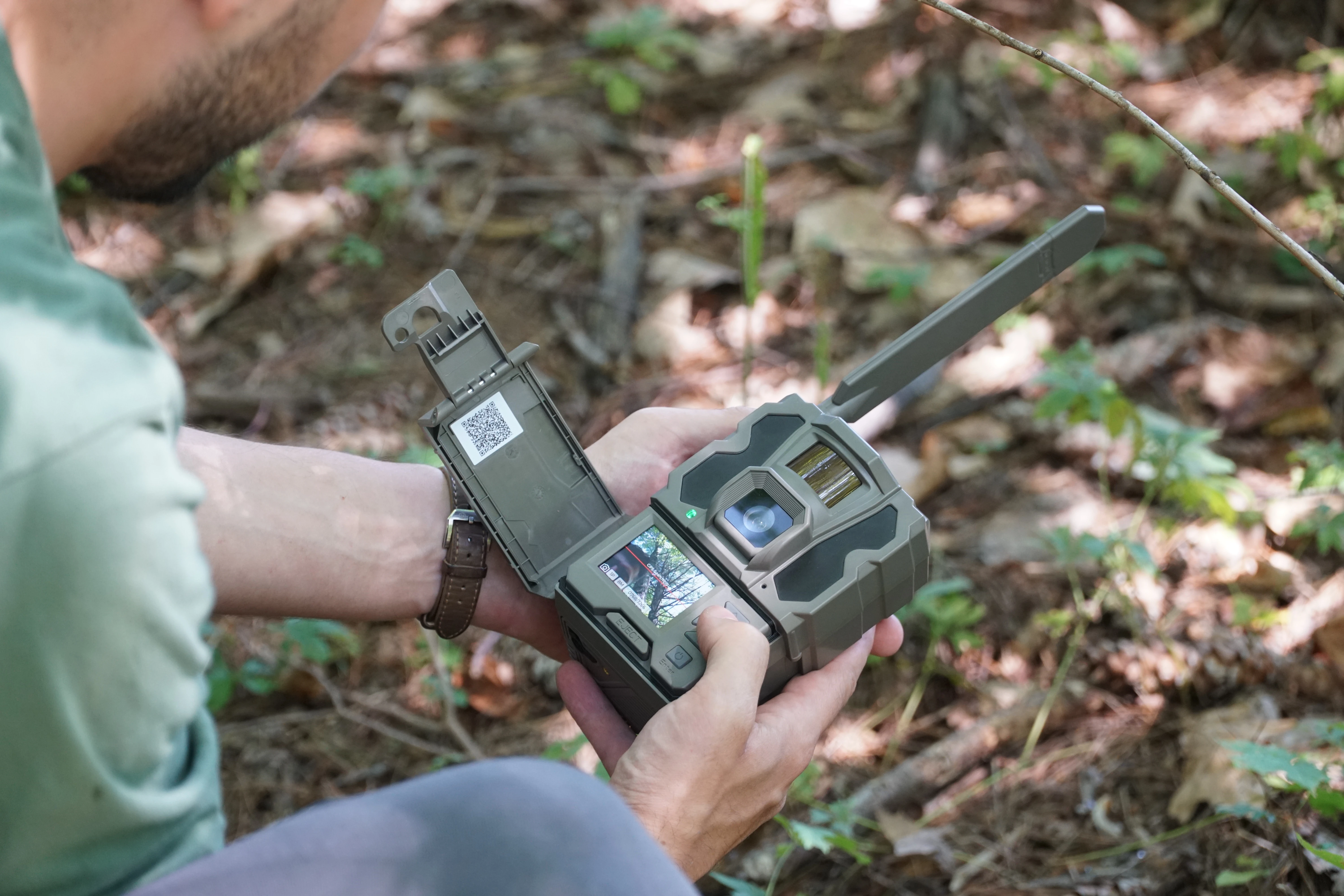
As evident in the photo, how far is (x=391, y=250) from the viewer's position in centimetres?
373

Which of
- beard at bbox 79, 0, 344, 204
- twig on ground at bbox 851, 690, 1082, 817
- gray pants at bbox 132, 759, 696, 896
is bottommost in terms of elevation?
twig on ground at bbox 851, 690, 1082, 817

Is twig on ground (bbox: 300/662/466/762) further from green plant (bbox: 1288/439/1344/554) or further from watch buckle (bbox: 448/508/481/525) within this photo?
green plant (bbox: 1288/439/1344/554)

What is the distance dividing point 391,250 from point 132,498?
290 centimetres

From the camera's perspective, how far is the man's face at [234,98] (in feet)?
4.66

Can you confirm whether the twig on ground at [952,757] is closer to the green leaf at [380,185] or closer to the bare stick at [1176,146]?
the bare stick at [1176,146]

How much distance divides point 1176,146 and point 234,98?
52.4 inches

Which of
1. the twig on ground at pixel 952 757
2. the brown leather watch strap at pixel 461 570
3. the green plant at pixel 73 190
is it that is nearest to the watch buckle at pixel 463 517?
the brown leather watch strap at pixel 461 570

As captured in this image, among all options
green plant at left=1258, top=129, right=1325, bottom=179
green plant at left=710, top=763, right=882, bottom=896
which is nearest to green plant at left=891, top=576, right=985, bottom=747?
green plant at left=710, top=763, right=882, bottom=896

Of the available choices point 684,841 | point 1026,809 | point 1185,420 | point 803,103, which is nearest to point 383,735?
point 684,841

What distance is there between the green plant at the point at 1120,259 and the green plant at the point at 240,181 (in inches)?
117

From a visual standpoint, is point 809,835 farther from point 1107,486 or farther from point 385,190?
point 385,190

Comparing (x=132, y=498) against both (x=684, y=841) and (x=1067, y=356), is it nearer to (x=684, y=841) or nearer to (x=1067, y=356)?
(x=684, y=841)

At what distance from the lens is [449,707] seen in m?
2.20

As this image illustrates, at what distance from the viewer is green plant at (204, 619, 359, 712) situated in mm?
2182
